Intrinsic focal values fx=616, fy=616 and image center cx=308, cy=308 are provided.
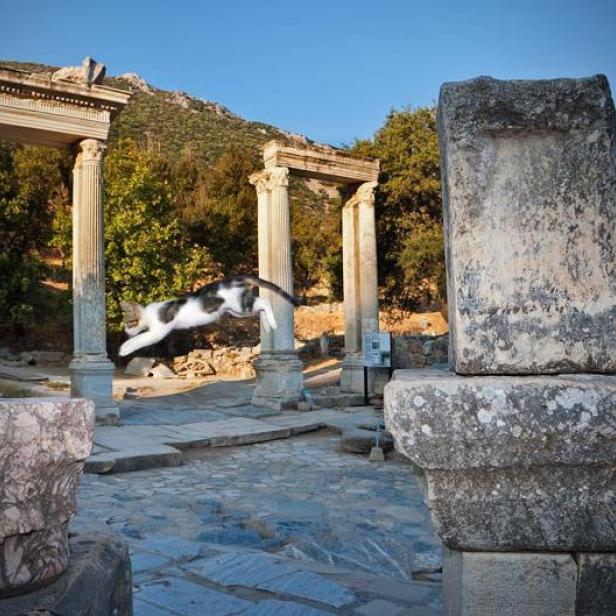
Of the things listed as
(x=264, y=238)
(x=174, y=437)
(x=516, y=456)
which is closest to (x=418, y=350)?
(x=264, y=238)

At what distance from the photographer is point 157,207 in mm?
25438

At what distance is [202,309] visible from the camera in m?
7.14

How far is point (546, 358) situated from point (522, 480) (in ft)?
1.28

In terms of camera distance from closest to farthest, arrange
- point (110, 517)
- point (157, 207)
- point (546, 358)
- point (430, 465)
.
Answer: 1. point (430, 465)
2. point (546, 358)
3. point (110, 517)
4. point (157, 207)

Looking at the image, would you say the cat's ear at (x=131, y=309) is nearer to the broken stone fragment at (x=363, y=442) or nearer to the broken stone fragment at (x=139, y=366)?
the broken stone fragment at (x=363, y=442)

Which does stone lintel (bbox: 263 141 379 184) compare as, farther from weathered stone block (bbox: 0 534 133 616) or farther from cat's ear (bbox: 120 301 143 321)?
weathered stone block (bbox: 0 534 133 616)

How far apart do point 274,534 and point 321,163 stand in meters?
11.5

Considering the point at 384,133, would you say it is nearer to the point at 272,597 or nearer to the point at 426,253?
the point at 426,253

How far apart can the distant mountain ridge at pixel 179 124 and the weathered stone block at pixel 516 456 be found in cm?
4298

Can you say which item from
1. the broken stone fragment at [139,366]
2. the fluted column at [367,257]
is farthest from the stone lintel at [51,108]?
the broken stone fragment at [139,366]

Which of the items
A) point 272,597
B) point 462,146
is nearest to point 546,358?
point 462,146

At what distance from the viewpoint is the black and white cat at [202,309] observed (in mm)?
7113

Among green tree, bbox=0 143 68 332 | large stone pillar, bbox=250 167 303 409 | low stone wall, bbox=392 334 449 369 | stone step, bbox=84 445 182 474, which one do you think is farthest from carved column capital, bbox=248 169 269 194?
green tree, bbox=0 143 68 332

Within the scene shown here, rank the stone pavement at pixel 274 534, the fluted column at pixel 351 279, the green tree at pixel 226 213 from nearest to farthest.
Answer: the stone pavement at pixel 274 534 → the fluted column at pixel 351 279 → the green tree at pixel 226 213
